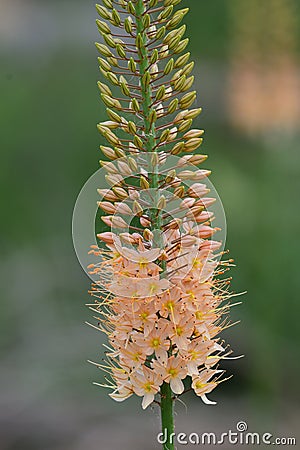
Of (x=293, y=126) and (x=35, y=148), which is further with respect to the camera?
(x=35, y=148)

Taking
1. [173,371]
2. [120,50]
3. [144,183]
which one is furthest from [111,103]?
[173,371]

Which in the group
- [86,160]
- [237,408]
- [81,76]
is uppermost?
[81,76]

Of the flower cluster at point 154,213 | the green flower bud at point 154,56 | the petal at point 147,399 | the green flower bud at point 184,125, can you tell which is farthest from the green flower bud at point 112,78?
the petal at point 147,399

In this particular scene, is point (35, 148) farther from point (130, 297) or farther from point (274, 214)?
point (130, 297)

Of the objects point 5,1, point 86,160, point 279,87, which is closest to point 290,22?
point 279,87

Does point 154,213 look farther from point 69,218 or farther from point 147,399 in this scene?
point 69,218

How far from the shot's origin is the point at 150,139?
2078 mm

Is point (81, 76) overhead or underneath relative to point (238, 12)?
underneath

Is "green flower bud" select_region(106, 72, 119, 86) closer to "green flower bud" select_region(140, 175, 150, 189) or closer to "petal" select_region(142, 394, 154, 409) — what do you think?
"green flower bud" select_region(140, 175, 150, 189)

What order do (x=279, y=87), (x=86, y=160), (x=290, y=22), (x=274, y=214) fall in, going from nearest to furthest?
1. (x=290, y=22)
2. (x=279, y=87)
3. (x=274, y=214)
4. (x=86, y=160)

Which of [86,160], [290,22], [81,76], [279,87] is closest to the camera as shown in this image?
[290,22]

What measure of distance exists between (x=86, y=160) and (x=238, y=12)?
3.73 m

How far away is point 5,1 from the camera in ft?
33.1

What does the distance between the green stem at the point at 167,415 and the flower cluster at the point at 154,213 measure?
0.03 metres
